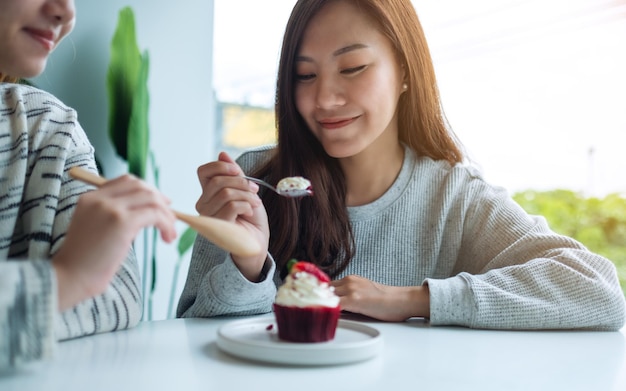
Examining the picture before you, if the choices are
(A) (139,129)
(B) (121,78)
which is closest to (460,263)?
(A) (139,129)

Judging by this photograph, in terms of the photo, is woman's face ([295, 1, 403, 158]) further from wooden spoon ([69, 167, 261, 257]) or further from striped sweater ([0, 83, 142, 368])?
wooden spoon ([69, 167, 261, 257])

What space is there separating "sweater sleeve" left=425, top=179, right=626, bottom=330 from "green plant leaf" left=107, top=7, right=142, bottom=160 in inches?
71.5

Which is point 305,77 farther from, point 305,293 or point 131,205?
point 131,205

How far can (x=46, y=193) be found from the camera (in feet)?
3.63

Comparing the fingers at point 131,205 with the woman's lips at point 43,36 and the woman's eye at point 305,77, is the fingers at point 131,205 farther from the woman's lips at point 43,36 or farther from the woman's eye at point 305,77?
the woman's eye at point 305,77

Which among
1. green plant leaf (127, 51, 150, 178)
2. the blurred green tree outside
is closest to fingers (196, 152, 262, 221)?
green plant leaf (127, 51, 150, 178)

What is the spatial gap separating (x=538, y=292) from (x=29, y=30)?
100cm

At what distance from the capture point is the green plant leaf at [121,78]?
104 inches

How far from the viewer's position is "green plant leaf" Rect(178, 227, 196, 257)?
2922mm

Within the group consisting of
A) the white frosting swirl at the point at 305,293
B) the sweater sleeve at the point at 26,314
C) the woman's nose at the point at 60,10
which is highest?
the woman's nose at the point at 60,10

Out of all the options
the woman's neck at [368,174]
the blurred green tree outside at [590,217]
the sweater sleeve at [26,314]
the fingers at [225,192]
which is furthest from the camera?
the blurred green tree outside at [590,217]

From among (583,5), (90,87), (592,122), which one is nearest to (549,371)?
(90,87)

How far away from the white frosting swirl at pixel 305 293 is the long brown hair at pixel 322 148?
539mm

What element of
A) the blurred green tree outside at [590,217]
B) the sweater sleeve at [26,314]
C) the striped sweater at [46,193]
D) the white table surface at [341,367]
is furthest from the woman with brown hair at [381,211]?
the blurred green tree outside at [590,217]
